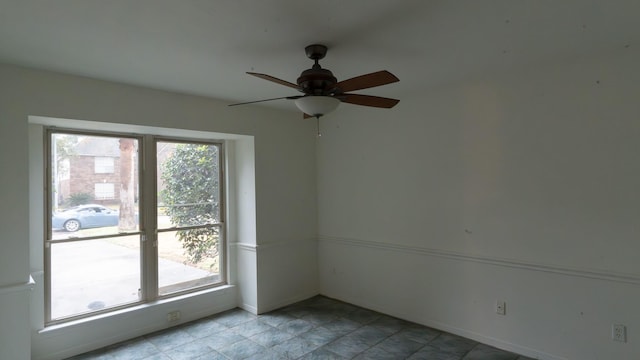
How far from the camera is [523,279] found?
123 inches

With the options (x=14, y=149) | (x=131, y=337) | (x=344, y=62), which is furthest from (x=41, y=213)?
(x=344, y=62)

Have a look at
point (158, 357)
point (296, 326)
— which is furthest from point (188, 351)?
point (296, 326)

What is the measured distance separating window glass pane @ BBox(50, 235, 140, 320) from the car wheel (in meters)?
0.13

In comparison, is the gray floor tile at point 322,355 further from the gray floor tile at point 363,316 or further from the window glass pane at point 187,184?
the window glass pane at point 187,184

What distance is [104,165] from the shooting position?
3592 millimetres

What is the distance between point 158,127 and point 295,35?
1.98m

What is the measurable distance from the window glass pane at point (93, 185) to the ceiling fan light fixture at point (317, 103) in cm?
246

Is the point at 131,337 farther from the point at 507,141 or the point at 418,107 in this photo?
the point at 507,141

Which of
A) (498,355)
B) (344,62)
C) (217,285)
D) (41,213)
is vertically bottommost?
(498,355)

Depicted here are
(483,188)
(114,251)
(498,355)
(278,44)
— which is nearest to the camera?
(278,44)

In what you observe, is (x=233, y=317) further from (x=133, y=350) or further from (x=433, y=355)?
(x=433, y=355)

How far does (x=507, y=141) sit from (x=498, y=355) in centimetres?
195

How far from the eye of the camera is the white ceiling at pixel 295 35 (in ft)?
6.36

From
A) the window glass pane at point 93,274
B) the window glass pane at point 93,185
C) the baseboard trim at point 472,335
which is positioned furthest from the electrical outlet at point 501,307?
the window glass pane at point 93,185
